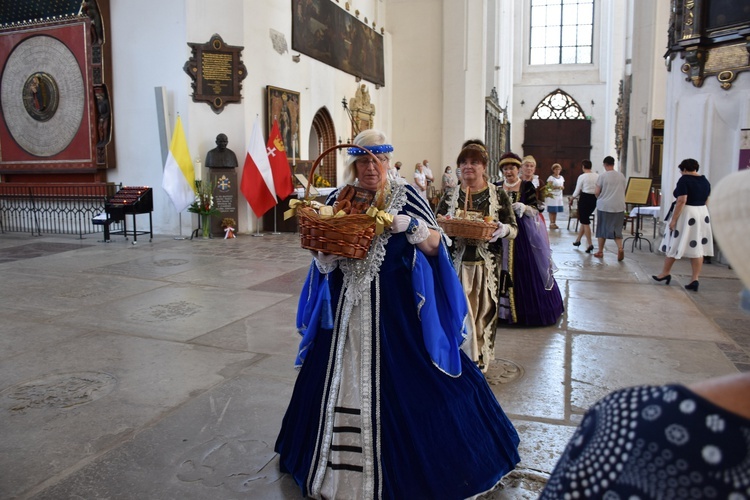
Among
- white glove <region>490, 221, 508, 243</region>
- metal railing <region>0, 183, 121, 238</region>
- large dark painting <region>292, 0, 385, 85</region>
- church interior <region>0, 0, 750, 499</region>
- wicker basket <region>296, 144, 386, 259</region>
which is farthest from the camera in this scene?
large dark painting <region>292, 0, 385, 85</region>

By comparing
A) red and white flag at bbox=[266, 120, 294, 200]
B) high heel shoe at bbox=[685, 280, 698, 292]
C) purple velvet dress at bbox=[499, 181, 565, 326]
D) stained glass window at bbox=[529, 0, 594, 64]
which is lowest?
high heel shoe at bbox=[685, 280, 698, 292]

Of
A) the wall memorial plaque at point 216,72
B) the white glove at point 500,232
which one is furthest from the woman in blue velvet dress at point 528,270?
the wall memorial plaque at point 216,72

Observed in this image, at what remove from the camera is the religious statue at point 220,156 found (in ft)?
38.8

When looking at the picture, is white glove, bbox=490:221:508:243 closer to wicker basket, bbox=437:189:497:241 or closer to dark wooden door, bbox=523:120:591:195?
wicker basket, bbox=437:189:497:241

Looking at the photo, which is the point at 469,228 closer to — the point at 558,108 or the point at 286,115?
the point at 286,115

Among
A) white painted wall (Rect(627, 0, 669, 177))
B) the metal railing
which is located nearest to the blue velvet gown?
the metal railing

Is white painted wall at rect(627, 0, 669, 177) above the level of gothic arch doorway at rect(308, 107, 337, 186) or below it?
above

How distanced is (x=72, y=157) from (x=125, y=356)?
32.1 ft

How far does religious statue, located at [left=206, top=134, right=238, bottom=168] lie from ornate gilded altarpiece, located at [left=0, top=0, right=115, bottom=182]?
2.53 metres

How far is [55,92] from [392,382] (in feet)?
43.1

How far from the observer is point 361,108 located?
18.0 metres

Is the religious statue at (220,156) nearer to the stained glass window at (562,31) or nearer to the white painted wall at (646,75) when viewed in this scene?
the white painted wall at (646,75)

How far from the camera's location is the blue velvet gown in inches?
99.0

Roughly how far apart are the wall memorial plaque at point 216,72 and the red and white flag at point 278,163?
1030 millimetres
